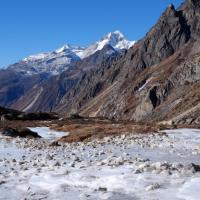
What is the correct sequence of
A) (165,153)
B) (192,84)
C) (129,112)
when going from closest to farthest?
(165,153) → (192,84) → (129,112)

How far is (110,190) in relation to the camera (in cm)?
1392

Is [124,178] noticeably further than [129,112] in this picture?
No

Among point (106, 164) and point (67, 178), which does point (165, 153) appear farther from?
point (67, 178)

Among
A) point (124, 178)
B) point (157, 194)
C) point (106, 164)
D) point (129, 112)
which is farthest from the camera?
point (129, 112)

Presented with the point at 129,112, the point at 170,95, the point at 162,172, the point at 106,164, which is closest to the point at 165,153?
the point at 106,164

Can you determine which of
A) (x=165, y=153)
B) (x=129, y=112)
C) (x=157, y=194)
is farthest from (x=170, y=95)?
(x=157, y=194)

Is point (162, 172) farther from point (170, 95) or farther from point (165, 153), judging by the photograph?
point (170, 95)

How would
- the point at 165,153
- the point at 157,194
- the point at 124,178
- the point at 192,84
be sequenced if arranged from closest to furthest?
the point at 157,194 < the point at 124,178 < the point at 165,153 < the point at 192,84

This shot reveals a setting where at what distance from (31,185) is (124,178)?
291cm

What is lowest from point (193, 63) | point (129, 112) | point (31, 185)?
point (31, 185)

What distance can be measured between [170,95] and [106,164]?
158863 mm

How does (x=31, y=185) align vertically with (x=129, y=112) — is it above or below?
below

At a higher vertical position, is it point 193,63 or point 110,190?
point 193,63

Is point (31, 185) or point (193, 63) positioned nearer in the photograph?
point (31, 185)
